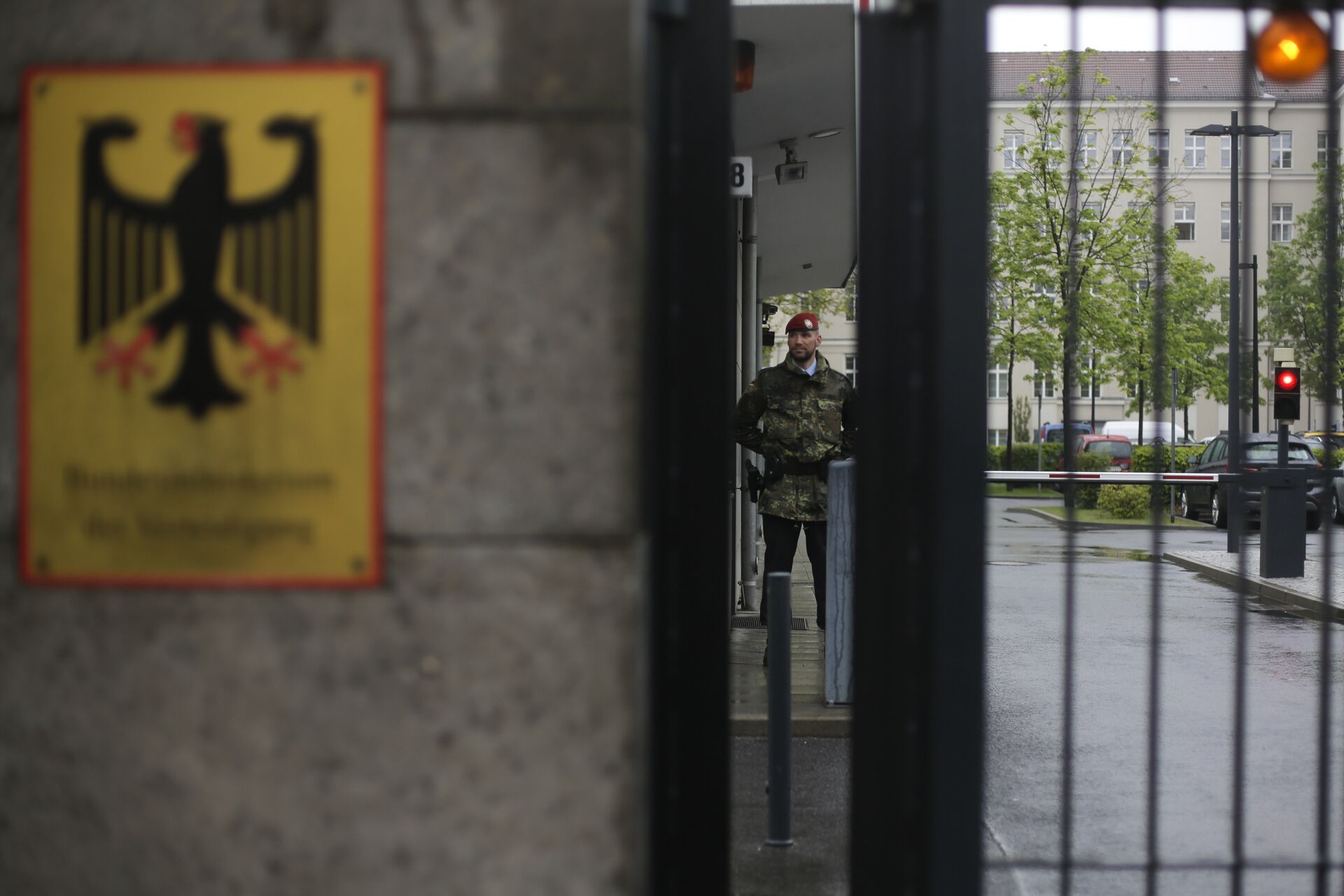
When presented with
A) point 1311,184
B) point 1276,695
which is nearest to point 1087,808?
point 1311,184

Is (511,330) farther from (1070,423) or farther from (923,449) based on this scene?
(1070,423)

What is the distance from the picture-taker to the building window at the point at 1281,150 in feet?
13.8

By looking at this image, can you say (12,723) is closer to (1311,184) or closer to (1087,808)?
(1311,184)

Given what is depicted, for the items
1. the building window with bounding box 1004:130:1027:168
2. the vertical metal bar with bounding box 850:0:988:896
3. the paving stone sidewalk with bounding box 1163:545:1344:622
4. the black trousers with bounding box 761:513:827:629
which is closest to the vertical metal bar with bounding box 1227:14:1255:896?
the building window with bounding box 1004:130:1027:168

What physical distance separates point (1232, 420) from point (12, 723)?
3119 mm

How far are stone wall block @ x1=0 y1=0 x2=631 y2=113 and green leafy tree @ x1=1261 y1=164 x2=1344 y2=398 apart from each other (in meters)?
2.59

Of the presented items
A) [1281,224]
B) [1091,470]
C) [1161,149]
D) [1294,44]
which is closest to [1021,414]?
[1091,470]

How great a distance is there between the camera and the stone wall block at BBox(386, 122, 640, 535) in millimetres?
2256

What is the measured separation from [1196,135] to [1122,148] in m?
0.31

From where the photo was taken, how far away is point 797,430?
780 cm

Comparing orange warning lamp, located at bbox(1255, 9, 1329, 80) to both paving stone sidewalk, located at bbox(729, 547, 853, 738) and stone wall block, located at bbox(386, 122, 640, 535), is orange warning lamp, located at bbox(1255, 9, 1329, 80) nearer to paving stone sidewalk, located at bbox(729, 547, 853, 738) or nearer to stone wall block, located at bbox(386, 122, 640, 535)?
stone wall block, located at bbox(386, 122, 640, 535)

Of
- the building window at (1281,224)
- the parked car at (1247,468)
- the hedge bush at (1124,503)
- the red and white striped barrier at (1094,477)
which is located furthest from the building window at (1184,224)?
the hedge bush at (1124,503)

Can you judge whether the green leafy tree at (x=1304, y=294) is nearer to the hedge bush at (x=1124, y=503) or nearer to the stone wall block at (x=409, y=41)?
the stone wall block at (x=409, y=41)

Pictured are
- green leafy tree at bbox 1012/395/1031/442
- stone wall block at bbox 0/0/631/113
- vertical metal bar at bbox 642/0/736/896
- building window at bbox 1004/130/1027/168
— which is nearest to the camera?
stone wall block at bbox 0/0/631/113
